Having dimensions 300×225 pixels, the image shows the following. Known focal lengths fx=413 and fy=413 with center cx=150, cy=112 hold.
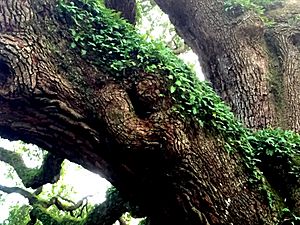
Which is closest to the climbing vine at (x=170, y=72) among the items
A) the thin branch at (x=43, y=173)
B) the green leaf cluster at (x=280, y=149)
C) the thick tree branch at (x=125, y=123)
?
the green leaf cluster at (x=280, y=149)

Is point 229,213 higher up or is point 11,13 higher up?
point 11,13

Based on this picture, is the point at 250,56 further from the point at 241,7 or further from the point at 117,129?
the point at 117,129

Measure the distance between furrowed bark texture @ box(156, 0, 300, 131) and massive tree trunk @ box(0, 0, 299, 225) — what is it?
1549 mm

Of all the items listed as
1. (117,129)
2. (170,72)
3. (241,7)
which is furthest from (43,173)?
(241,7)

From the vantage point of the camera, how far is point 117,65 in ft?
12.3

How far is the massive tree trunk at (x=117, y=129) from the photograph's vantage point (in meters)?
3.43

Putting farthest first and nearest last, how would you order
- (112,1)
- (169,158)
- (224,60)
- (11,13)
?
1. (224,60)
2. (112,1)
3. (11,13)
4. (169,158)

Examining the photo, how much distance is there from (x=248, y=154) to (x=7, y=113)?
2172 millimetres

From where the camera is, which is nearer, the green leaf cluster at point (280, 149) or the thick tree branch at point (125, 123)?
the thick tree branch at point (125, 123)

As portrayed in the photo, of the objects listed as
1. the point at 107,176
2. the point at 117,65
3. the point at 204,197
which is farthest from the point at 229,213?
the point at 117,65

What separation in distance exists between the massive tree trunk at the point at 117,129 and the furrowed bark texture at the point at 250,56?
155cm

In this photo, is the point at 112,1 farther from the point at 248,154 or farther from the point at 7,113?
the point at 248,154

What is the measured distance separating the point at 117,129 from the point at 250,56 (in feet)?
8.53

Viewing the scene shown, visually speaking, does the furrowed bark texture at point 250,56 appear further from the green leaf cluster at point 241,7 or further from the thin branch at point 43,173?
the thin branch at point 43,173
